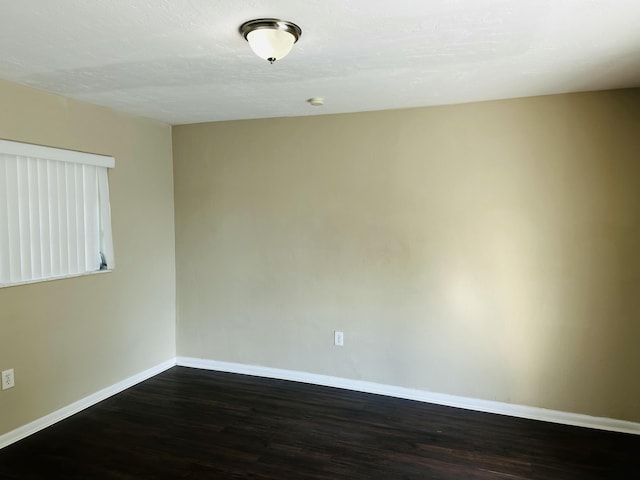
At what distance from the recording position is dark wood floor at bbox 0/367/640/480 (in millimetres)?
2479

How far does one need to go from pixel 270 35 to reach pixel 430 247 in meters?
2.06

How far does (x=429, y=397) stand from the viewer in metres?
3.37

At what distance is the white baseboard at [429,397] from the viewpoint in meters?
2.98

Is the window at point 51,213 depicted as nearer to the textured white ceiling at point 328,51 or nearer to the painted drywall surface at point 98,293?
the painted drywall surface at point 98,293

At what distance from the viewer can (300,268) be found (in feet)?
12.2

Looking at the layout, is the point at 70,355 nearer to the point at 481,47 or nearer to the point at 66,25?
the point at 66,25

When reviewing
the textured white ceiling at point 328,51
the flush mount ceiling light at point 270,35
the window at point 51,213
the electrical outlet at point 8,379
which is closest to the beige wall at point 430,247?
the textured white ceiling at point 328,51

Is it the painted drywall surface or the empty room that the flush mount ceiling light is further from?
the painted drywall surface

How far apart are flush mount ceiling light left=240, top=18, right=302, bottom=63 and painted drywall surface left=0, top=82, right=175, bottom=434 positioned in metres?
1.84

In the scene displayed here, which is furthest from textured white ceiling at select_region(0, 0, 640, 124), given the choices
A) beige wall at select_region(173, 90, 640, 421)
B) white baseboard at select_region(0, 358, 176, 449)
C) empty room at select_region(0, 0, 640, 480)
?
white baseboard at select_region(0, 358, 176, 449)

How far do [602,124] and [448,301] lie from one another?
1610mm

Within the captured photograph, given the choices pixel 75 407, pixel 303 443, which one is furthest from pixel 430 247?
pixel 75 407

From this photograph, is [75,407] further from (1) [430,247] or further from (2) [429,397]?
(1) [430,247]

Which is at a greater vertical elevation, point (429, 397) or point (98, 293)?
point (98, 293)
